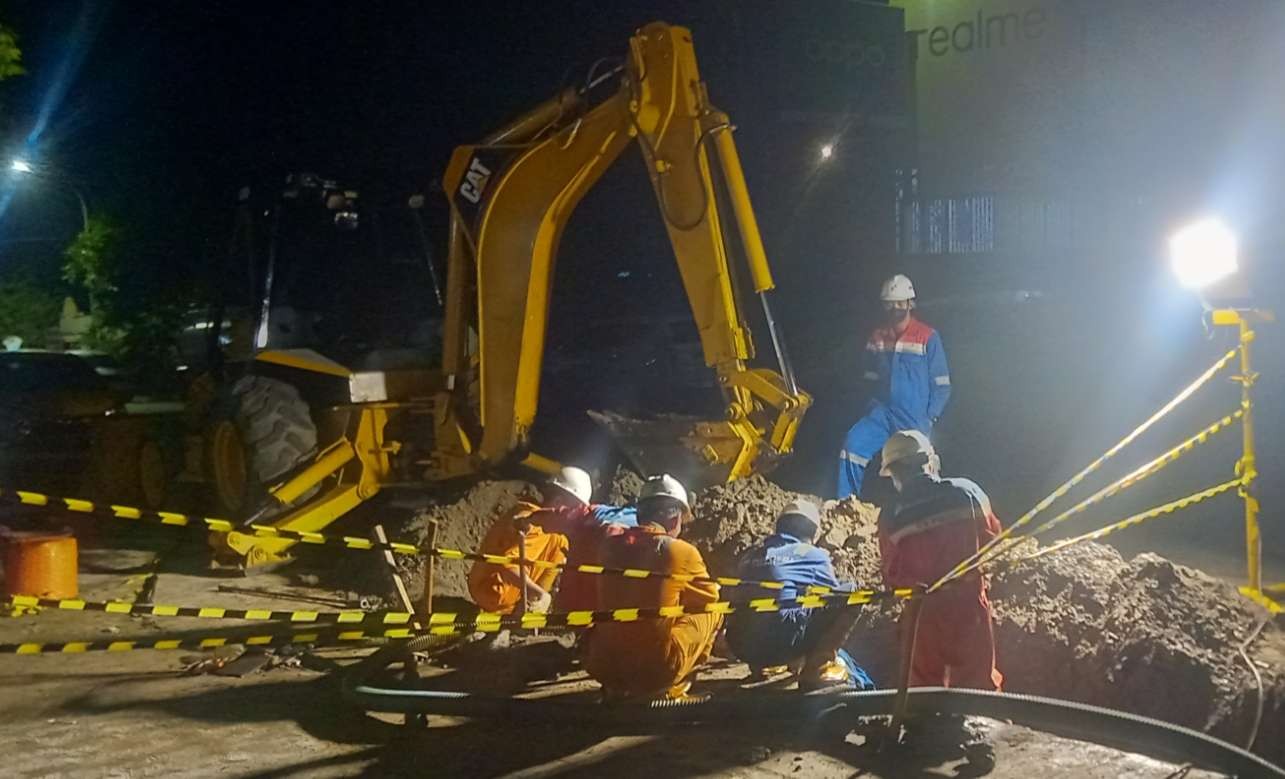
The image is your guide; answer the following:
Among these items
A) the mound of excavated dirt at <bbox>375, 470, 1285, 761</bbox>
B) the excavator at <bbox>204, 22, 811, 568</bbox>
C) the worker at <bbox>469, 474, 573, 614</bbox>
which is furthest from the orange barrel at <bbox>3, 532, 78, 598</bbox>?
the mound of excavated dirt at <bbox>375, 470, 1285, 761</bbox>

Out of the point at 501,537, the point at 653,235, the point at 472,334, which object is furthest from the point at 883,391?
the point at 653,235

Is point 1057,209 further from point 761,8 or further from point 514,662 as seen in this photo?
point 514,662

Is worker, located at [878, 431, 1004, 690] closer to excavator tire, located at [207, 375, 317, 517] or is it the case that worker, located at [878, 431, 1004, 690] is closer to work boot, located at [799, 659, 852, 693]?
work boot, located at [799, 659, 852, 693]

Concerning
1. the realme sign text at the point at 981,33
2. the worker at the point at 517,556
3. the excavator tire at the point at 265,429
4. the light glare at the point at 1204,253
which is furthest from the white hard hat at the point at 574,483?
the realme sign text at the point at 981,33

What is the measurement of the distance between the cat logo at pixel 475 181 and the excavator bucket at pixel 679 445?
1.73 metres

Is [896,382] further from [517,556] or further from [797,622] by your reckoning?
[517,556]

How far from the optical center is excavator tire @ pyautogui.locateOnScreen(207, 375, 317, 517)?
7902 millimetres

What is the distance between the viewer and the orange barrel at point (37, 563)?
731 cm

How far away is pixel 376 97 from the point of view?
21.2 metres

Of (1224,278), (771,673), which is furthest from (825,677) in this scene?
(1224,278)

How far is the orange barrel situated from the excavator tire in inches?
47.5

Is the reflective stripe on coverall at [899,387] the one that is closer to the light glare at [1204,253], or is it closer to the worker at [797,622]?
the light glare at [1204,253]

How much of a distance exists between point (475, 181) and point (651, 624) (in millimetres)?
3384

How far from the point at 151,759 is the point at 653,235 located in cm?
1279
